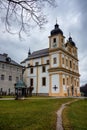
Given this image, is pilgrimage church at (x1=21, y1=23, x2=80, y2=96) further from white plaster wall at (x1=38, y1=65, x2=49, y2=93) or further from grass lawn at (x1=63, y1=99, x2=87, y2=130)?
grass lawn at (x1=63, y1=99, x2=87, y2=130)

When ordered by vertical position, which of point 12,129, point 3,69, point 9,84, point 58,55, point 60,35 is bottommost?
point 12,129

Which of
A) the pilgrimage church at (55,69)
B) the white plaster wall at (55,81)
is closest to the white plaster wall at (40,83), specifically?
the pilgrimage church at (55,69)

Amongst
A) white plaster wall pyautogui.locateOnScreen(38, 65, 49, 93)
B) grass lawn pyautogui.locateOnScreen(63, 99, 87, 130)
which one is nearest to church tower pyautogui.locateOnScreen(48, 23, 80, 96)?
white plaster wall pyautogui.locateOnScreen(38, 65, 49, 93)

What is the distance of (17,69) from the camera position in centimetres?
5138

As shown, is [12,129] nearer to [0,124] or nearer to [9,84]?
[0,124]

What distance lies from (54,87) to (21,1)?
39.4 meters

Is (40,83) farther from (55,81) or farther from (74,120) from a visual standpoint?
(74,120)

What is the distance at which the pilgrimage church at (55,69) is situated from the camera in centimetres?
4691

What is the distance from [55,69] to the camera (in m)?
46.8

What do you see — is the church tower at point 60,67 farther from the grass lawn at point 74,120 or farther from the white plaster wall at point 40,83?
the grass lawn at point 74,120

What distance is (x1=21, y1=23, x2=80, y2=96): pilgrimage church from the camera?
46.9 metres

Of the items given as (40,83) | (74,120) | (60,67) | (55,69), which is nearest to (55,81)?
(55,69)

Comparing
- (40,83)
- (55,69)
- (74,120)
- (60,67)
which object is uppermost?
(60,67)

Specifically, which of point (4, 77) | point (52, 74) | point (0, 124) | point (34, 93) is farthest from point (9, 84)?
point (0, 124)
